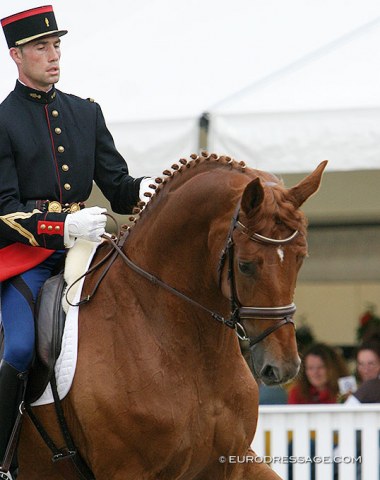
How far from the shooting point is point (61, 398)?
17.9 ft

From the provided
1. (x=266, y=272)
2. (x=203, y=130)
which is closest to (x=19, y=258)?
(x=266, y=272)

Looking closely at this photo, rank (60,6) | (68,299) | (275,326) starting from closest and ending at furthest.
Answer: (275,326), (68,299), (60,6)

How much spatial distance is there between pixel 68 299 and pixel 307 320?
6.79 m

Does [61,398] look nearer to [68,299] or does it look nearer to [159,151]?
[68,299]

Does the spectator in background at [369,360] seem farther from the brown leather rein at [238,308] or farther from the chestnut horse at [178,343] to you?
the brown leather rein at [238,308]

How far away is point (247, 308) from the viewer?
16.2 ft

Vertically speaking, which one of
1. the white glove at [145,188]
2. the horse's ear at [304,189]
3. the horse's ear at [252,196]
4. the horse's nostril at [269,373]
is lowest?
the horse's nostril at [269,373]

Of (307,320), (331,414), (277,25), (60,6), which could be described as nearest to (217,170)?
(331,414)

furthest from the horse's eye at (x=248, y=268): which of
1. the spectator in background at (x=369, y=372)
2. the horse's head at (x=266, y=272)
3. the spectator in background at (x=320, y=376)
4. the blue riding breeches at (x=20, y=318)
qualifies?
the spectator in background at (x=320, y=376)

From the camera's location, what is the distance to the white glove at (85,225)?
17.9 ft

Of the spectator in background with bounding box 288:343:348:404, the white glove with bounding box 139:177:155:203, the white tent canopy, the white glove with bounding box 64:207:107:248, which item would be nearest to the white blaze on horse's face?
the white glove with bounding box 64:207:107:248

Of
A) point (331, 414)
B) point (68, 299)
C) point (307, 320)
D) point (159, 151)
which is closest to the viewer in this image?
point (68, 299)

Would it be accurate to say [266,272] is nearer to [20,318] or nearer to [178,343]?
[178,343]

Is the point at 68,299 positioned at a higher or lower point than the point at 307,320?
higher
